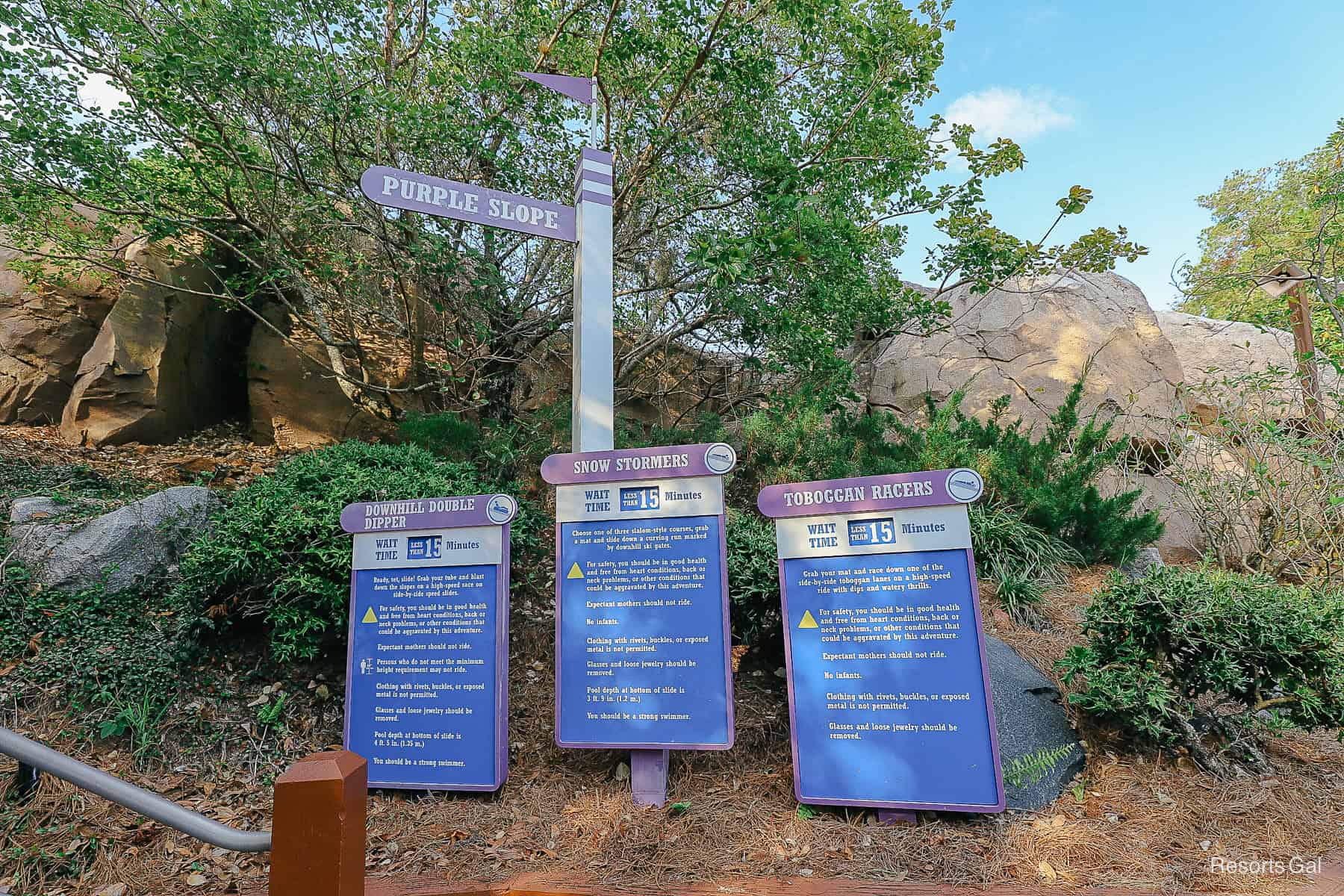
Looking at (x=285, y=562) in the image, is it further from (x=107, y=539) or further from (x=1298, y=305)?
(x=1298, y=305)

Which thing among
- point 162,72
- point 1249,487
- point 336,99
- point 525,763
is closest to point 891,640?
point 525,763

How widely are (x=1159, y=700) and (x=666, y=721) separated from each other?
2469mm

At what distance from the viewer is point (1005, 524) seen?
5.93 meters

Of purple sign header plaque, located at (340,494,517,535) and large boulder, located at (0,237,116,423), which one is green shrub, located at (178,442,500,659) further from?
large boulder, located at (0,237,116,423)

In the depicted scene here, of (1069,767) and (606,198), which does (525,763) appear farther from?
(606,198)

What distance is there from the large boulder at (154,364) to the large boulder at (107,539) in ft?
9.48

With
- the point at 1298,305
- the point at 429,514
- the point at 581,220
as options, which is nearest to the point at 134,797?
the point at 429,514

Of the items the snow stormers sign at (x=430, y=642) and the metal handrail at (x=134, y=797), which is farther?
the snow stormers sign at (x=430, y=642)

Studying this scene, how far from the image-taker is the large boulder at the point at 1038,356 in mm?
9023

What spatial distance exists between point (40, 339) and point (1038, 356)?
1187cm

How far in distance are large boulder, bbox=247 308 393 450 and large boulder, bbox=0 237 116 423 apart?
173cm

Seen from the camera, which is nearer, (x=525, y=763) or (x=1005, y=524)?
(x=525, y=763)

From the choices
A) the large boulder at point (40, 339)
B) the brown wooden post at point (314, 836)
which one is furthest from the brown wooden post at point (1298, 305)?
the large boulder at point (40, 339)

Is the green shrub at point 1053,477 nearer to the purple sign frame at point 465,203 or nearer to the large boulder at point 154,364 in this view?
the purple sign frame at point 465,203
